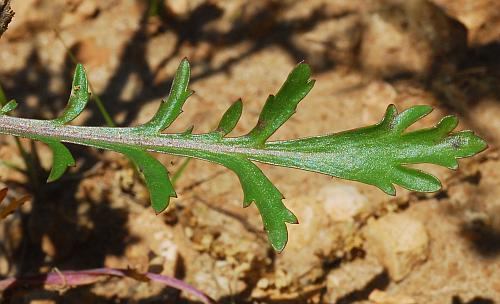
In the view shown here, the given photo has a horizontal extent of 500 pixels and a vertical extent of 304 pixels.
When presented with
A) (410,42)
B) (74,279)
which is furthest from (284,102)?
(410,42)

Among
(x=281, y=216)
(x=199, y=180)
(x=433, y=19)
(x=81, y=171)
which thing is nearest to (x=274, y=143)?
(x=281, y=216)

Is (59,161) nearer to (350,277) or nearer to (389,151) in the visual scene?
(389,151)

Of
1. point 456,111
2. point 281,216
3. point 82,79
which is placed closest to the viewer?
point 281,216

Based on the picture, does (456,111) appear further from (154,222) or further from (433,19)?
(154,222)

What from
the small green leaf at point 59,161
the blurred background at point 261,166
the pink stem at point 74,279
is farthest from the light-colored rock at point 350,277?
the small green leaf at point 59,161

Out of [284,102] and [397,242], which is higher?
[284,102]

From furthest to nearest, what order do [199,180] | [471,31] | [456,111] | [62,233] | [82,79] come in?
[471,31] → [456,111] → [199,180] → [62,233] → [82,79]

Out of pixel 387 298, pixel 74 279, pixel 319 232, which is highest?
pixel 74 279

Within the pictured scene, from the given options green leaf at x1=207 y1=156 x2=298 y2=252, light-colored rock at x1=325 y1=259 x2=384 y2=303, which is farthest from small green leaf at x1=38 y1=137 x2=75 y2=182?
light-colored rock at x1=325 y1=259 x2=384 y2=303
